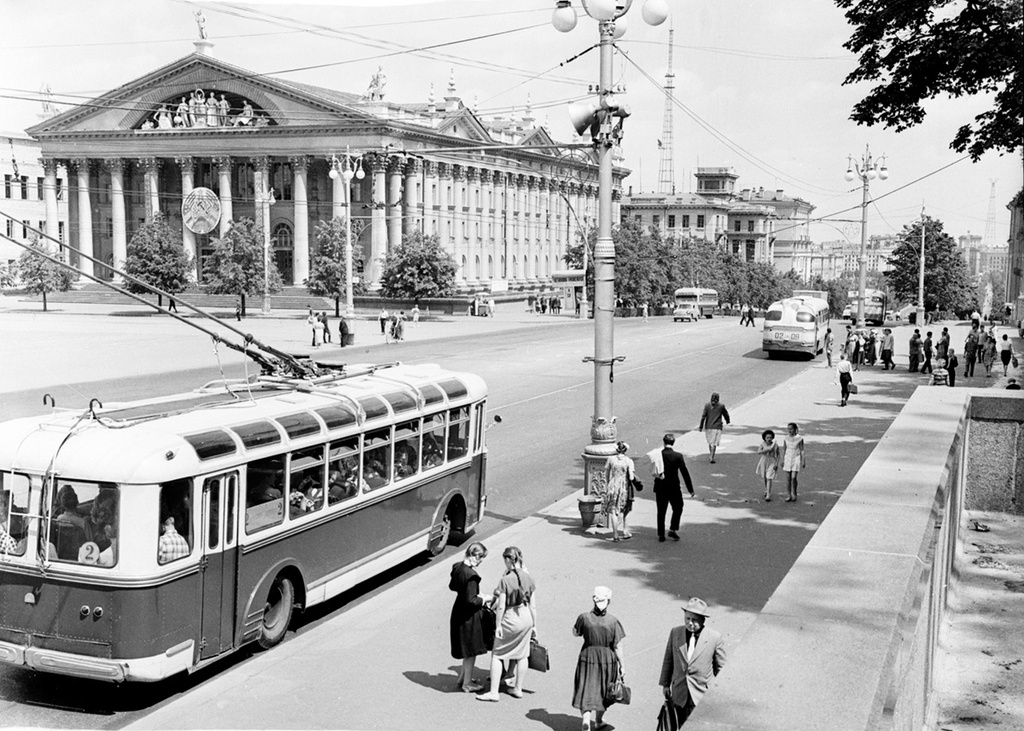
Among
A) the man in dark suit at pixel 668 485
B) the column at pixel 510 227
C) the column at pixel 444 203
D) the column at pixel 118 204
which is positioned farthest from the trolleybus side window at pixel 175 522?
the column at pixel 510 227

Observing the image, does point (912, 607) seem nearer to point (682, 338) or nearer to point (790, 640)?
point (790, 640)

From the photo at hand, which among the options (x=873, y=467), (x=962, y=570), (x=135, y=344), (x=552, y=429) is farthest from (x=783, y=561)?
(x=135, y=344)

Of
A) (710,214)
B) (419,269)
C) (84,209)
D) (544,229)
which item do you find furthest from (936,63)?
(710,214)

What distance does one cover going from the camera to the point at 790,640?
594 cm

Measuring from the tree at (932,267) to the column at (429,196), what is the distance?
39.3m

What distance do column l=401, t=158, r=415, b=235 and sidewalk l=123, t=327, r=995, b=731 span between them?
75363mm

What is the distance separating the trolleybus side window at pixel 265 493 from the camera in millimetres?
10359

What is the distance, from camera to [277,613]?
36.1 feet

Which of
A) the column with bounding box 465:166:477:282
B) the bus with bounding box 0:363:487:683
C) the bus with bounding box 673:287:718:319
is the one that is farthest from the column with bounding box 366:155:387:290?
the bus with bounding box 0:363:487:683

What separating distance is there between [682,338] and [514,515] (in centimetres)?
4266

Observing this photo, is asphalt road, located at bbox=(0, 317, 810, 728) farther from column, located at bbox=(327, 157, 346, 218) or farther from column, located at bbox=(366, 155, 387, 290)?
column, located at bbox=(366, 155, 387, 290)

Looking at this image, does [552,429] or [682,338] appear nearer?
[552,429]

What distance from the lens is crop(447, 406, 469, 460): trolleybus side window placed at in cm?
1470

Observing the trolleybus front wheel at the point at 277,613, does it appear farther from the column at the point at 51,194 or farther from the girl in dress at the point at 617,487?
the column at the point at 51,194
